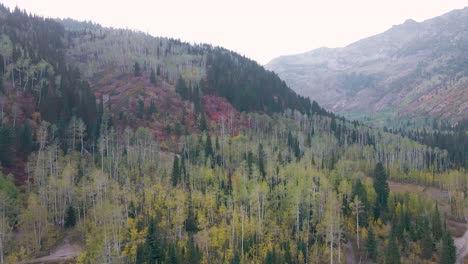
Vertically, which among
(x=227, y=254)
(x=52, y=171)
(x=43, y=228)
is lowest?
(x=227, y=254)

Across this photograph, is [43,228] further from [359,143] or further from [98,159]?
[359,143]

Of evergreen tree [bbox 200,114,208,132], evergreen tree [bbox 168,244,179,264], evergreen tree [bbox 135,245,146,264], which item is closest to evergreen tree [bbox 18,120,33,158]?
evergreen tree [bbox 135,245,146,264]

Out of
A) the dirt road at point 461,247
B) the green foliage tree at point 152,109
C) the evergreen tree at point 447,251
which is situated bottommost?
the dirt road at point 461,247

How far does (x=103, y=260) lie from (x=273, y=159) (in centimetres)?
7126

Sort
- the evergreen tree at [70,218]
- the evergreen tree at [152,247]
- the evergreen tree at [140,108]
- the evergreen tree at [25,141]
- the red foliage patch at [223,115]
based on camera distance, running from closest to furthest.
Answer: the evergreen tree at [152,247] < the evergreen tree at [70,218] < the evergreen tree at [25,141] < the evergreen tree at [140,108] < the red foliage patch at [223,115]

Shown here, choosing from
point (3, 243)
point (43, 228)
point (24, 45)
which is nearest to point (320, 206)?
point (43, 228)

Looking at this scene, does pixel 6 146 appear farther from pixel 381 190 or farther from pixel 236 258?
pixel 381 190

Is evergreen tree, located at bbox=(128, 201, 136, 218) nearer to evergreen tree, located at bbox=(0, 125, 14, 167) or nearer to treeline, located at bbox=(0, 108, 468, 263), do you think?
treeline, located at bbox=(0, 108, 468, 263)

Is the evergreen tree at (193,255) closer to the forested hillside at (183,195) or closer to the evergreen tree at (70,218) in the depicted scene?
the forested hillside at (183,195)

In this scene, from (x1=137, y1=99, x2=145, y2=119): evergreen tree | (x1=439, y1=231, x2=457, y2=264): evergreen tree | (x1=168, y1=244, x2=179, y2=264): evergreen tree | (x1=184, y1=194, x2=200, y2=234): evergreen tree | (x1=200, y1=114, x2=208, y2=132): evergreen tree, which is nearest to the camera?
(x1=168, y1=244, x2=179, y2=264): evergreen tree

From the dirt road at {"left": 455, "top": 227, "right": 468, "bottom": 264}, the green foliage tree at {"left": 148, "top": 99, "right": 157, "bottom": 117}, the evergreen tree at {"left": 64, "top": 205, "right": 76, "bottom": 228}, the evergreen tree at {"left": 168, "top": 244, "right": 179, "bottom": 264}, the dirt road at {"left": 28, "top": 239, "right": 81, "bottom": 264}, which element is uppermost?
the green foliage tree at {"left": 148, "top": 99, "right": 157, "bottom": 117}

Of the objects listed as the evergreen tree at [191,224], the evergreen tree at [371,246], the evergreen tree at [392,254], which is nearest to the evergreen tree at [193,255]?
Answer: the evergreen tree at [191,224]

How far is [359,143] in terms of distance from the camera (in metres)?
183

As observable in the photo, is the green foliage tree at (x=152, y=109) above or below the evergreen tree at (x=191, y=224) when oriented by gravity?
above
